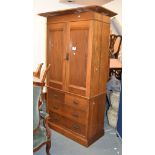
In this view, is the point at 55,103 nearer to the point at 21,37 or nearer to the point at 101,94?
the point at 101,94

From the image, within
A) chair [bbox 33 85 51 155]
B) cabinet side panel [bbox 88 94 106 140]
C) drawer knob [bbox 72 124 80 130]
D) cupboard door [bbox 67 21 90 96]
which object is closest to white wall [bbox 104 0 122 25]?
cupboard door [bbox 67 21 90 96]

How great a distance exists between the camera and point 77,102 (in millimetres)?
2621

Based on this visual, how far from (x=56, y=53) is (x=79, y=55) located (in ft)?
1.66

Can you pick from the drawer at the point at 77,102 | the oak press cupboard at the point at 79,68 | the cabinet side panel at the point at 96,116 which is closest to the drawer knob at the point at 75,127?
the oak press cupboard at the point at 79,68

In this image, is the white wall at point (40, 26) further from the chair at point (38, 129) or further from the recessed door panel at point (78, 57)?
the chair at point (38, 129)

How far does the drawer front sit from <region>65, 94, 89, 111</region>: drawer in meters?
0.12

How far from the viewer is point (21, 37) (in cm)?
75

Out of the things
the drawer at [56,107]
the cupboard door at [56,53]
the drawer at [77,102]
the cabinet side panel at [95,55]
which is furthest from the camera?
the drawer at [56,107]

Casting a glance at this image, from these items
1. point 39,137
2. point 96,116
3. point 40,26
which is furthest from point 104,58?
point 40,26

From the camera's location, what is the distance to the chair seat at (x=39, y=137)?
1.98m

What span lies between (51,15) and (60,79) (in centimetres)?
98

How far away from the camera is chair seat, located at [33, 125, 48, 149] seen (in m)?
1.98
